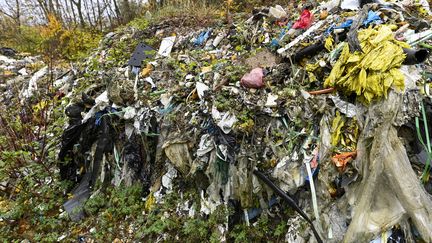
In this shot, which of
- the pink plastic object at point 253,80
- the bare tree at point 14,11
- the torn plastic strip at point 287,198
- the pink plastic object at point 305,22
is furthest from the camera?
the bare tree at point 14,11

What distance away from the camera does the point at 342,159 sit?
186 centimetres

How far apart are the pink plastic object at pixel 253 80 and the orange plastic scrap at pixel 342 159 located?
93 centimetres

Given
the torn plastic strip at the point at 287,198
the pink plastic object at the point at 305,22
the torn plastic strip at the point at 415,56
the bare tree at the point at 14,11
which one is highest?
the bare tree at the point at 14,11

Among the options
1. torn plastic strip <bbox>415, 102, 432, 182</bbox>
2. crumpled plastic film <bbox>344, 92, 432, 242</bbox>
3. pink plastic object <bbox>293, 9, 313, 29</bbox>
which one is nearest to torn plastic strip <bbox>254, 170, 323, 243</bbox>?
crumpled plastic film <bbox>344, 92, 432, 242</bbox>

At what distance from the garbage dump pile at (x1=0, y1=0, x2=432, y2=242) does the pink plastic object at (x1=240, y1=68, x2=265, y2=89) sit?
11mm

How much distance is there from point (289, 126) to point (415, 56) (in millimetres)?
958

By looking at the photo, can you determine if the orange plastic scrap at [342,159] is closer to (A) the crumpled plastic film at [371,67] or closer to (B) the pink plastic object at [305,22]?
(A) the crumpled plastic film at [371,67]

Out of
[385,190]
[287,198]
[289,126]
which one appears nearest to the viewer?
[385,190]

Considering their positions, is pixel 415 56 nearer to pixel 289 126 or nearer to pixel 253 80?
pixel 289 126

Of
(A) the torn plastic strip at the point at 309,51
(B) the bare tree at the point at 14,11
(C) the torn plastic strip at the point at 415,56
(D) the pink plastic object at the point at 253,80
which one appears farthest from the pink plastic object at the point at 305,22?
(B) the bare tree at the point at 14,11

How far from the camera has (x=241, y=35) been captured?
3496mm

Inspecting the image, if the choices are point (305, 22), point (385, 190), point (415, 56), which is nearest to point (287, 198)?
point (385, 190)

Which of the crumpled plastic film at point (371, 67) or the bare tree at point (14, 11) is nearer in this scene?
the crumpled plastic film at point (371, 67)

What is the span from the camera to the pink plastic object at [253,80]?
2508mm
